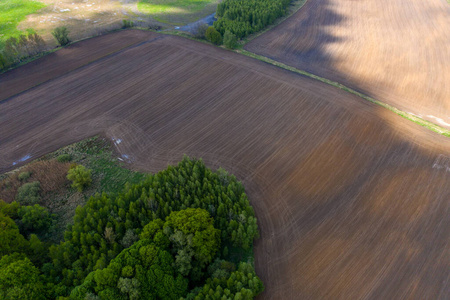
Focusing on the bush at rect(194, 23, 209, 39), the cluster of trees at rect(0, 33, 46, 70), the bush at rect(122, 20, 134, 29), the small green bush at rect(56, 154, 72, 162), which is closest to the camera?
the small green bush at rect(56, 154, 72, 162)

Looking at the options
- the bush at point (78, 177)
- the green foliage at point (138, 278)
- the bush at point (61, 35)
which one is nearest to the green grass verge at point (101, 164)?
the bush at point (78, 177)

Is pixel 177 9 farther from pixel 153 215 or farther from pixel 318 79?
pixel 153 215

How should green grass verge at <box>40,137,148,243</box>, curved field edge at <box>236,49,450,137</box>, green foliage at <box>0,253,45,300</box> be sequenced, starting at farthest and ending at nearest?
curved field edge at <box>236,49,450,137</box> < green grass verge at <box>40,137,148,243</box> < green foliage at <box>0,253,45,300</box>

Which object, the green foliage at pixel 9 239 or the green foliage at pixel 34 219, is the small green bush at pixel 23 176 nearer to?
the green foliage at pixel 34 219

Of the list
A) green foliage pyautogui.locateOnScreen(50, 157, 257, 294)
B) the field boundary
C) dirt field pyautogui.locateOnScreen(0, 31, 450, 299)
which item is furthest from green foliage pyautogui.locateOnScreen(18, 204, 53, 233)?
the field boundary

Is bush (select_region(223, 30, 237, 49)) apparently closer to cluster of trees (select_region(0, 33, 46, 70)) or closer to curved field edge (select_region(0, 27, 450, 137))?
curved field edge (select_region(0, 27, 450, 137))

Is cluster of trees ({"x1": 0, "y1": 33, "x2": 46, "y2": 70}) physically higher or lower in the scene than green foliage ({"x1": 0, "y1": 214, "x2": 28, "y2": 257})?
higher

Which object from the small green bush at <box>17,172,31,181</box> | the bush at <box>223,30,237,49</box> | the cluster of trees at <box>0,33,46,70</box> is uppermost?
the cluster of trees at <box>0,33,46,70</box>

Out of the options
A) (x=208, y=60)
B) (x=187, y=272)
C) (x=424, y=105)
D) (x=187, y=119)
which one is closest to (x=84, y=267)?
(x=187, y=272)
